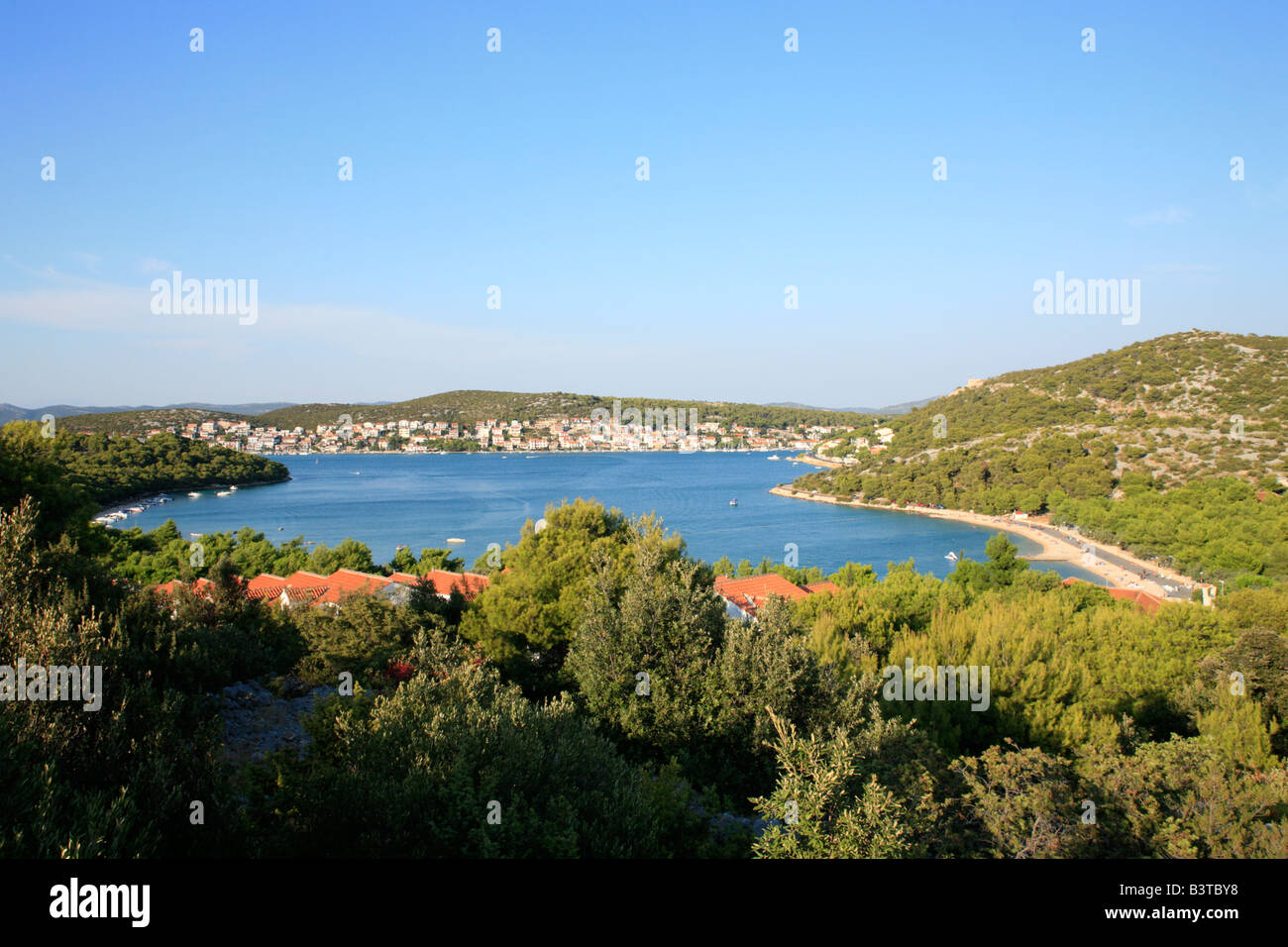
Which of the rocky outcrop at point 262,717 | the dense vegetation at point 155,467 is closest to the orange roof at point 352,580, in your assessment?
the rocky outcrop at point 262,717

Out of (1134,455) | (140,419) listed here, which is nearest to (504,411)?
(140,419)

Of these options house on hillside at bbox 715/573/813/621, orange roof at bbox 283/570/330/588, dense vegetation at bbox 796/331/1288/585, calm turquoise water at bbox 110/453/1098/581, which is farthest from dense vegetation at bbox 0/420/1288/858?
dense vegetation at bbox 796/331/1288/585

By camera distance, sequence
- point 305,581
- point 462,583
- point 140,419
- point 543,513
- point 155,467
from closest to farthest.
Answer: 1. point 462,583
2. point 305,581
3. point 543,513
4. point 155,467
5. point 140,419

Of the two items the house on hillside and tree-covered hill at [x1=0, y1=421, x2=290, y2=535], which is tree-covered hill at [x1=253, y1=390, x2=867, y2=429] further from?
the house on hillside

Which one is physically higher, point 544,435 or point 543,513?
point 544,435

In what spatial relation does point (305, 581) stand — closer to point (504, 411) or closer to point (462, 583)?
point (462, 583)

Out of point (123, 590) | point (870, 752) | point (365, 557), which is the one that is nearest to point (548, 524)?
point (123, 590)

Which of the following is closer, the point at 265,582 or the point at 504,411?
the point at 265,582
